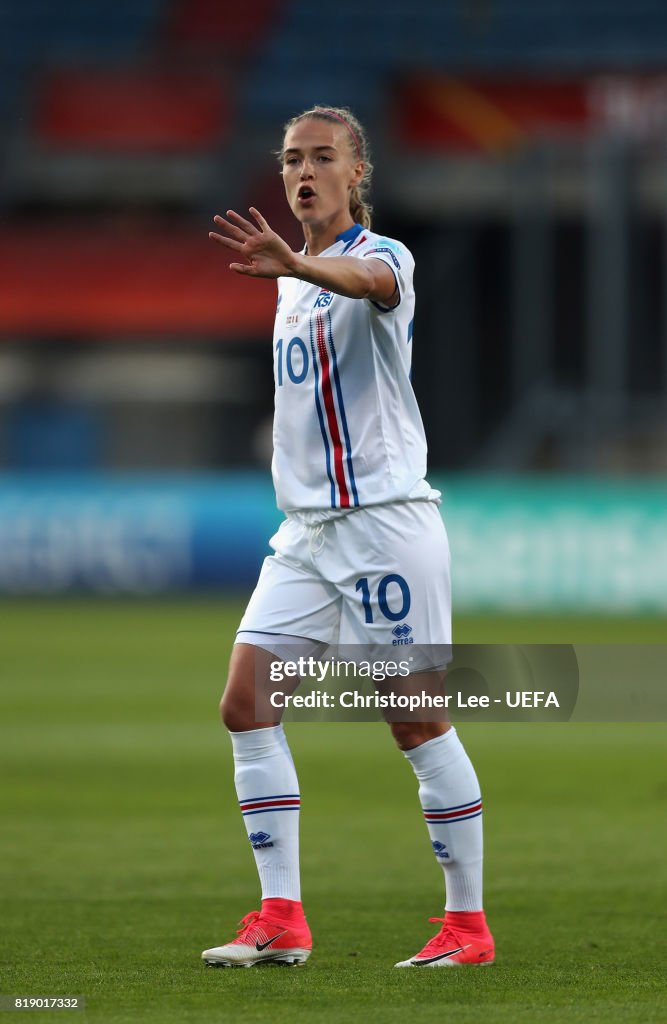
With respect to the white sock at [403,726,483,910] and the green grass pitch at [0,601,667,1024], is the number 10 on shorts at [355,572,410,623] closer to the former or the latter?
the white sock at [403,726,483,910]

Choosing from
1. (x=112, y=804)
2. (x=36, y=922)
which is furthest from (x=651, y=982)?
(x=112, y=804)

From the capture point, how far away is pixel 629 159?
18844 millimetres

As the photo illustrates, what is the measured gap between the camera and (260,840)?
4.60 metres

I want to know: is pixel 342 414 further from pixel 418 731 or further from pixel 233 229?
pixel 418 731

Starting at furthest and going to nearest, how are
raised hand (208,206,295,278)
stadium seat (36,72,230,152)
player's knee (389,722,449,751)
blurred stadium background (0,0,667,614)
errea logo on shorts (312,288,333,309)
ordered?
stadium seat (36,72,230,152) < blurred stadium background (0,0,667,614) < errea logo on shorts (312,288,333,309) < player's knee (389,722,449,751) < raised hand (208,206,295,278)

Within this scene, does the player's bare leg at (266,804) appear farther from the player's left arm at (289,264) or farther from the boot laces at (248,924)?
the player's left arm at (289,264)

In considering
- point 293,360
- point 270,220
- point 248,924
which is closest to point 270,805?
point 248,924

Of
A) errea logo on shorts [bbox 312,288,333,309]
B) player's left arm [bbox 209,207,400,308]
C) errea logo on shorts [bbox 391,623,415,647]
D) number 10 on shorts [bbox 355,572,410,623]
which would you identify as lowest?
errea logo on shorts [bbox 391,623,415,647]

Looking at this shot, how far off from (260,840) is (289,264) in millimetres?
1514

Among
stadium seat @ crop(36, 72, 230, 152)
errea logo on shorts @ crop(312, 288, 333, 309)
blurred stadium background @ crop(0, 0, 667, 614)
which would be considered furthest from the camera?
stadium seat @ crop(36, 72, 230, 152)

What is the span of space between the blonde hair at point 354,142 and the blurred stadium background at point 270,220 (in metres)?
13.8

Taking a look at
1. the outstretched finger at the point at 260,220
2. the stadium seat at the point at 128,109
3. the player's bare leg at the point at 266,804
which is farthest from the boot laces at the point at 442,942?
the stadium seat at the point at 128,109

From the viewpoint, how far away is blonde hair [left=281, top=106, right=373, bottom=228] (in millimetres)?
4695

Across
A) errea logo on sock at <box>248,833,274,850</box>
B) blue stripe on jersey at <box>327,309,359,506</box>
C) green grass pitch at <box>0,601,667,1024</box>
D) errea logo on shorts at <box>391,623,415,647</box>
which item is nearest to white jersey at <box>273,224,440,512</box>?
blue stripe on jersey at <box>327,309,359,506</box>
